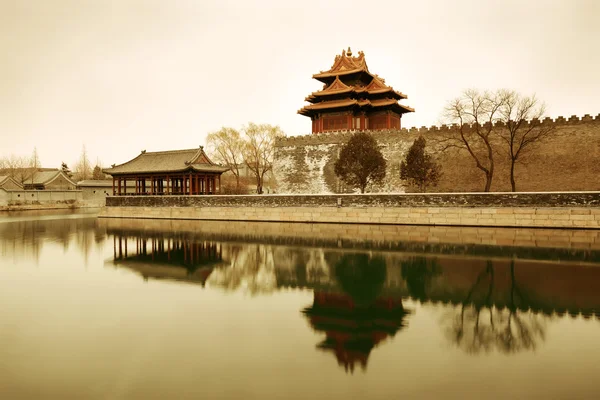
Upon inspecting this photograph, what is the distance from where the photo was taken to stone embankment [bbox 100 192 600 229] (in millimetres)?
18266

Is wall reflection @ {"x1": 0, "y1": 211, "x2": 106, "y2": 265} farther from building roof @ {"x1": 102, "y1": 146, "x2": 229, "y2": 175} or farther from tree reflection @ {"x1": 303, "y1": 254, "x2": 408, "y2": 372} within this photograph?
tree reflection @ {"x1": 303, "y1": 254, "x2": 408, "y2": 372}

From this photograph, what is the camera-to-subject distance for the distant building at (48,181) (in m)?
49.0

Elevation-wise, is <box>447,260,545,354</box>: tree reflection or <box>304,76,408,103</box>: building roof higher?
<box>304,76,408,103</box>: building roof

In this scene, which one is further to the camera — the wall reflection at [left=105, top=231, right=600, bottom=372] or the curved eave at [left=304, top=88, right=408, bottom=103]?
the curved eave at [left=304, top=88, right=408, bottom=103]

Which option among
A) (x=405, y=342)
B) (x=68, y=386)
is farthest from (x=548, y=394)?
(x=68, y=386)

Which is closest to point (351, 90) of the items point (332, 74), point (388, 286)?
point (332, 74)

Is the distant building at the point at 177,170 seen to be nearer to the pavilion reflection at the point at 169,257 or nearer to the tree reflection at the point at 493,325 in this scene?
the pavilion reflection at the point at 169,257

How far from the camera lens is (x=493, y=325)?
7.01 m

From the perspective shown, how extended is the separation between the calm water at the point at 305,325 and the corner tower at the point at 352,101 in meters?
19.1

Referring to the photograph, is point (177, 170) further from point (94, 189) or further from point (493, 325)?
point (94, 189)

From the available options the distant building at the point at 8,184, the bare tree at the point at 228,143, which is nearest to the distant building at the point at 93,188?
the distant building at the point at 8,184

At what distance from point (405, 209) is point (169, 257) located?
11867mm


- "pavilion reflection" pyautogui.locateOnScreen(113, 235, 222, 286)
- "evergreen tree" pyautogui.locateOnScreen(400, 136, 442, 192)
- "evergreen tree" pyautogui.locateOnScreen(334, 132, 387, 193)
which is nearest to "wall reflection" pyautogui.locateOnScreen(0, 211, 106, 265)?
"pavilion reflection" pyautogui.locateOnScreen(113, 235, 222, 286)

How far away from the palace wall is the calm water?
11804mm
